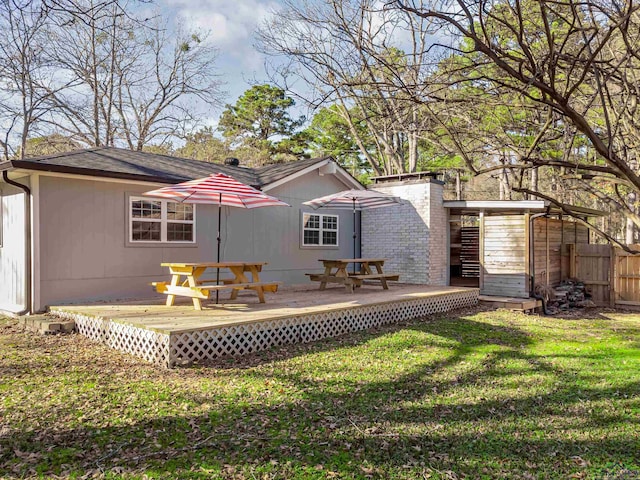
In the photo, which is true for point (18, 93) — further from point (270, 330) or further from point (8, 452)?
point (8, 452)

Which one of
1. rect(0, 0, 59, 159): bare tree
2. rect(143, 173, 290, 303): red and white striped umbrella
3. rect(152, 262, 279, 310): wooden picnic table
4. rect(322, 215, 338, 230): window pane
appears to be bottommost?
rect(152, 262, 279, 310): wooden picnic table

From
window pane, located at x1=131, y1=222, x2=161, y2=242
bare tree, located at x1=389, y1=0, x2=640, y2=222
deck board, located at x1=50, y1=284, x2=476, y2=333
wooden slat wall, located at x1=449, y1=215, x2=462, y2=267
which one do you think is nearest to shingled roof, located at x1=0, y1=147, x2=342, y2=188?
window pane, located at x1=131, y1=222, x2=161, y2=242

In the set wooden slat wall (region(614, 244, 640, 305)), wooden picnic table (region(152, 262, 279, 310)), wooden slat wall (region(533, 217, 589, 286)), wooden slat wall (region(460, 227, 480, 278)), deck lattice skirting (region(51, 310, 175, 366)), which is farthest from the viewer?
wooden slat wall (region(460, 227, 480, 278))

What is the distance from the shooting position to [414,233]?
1212cm

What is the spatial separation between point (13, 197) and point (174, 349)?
5006 millimetres

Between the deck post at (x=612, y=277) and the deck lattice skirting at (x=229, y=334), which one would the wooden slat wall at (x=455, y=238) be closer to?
the deck post at (x=612, y=277)

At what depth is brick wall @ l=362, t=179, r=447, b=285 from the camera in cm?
1188

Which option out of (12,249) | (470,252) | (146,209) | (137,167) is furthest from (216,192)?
(470,252)

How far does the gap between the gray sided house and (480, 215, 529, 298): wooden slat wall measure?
16.7ft

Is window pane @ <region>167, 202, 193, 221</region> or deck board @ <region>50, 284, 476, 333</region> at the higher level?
window pane @ <region>167, 202, 193, 221</region>

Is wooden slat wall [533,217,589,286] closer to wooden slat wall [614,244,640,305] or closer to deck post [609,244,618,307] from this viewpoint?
deck post [609,244,618,307]

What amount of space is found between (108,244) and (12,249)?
1.57 m

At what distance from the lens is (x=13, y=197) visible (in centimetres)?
798

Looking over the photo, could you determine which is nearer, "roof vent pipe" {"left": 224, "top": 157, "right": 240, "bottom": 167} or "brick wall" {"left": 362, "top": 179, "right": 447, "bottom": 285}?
"brick wall" {"left": 362, "top": 179, "right": 447, "bottom": 285}
